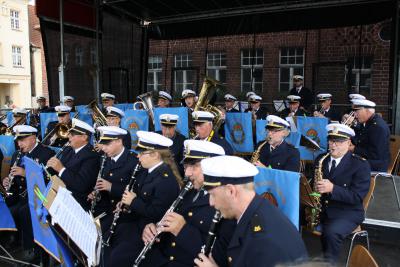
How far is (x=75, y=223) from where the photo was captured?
7.34 feet

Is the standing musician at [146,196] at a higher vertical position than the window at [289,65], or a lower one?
lower

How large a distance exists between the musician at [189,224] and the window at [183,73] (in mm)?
9700

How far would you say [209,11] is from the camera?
9.70m

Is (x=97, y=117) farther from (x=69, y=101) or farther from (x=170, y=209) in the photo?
(x=170, y=209)

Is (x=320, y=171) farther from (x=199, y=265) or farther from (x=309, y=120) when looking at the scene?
→ (x=309, y=120)

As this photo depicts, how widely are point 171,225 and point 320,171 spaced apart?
6.76 ft

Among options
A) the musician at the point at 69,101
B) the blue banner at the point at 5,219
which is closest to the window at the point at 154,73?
the musician at the point at 69,101

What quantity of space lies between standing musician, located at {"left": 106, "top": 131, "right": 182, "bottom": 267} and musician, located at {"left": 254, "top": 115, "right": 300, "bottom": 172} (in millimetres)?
1517

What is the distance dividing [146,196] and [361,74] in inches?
368

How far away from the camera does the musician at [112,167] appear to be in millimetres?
4023

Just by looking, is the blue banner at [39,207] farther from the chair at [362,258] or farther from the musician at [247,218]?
the chair at [362,258]

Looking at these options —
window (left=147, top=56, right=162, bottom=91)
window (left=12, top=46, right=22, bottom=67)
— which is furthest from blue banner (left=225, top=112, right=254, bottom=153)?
window (left=12, top=46, right=22, bottom=67)

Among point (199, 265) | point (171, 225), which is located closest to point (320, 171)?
point (171, 225)

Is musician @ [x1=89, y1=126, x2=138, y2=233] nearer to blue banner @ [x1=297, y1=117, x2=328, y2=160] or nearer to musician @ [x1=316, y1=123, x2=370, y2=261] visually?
musician @ [x1=316, y1=123, x2=370, y2=261]
